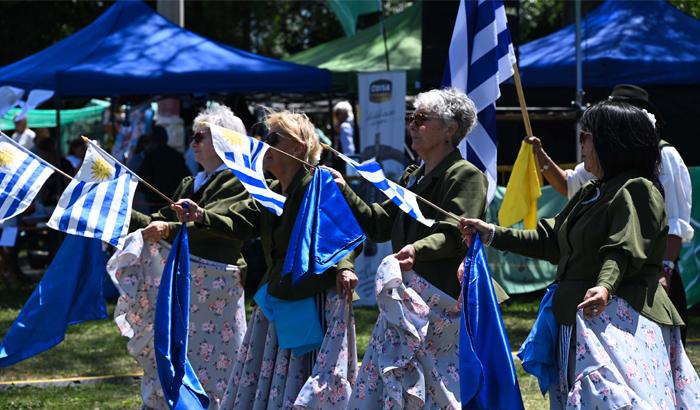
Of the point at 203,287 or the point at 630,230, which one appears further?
the point at 203,287

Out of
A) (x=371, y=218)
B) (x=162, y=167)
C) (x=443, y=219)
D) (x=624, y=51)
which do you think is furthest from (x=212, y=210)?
(x=624, y=51)

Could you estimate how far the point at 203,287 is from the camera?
258 inches

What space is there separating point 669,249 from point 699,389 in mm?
1961

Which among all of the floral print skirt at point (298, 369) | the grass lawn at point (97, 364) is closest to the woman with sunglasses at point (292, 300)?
→ the floral print skirt at point (298, 369)

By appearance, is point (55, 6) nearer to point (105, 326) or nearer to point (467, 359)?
point (105, 326)

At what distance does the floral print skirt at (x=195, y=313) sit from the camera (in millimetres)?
6566

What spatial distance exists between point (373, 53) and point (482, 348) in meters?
11.9

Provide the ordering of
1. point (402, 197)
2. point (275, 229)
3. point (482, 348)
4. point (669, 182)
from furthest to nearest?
point (669, 182), point (275, 229), point (402, 197), point (482, 348)

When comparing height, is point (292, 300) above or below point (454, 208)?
below

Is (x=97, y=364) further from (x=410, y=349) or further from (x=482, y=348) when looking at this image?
(x=482, y=348)

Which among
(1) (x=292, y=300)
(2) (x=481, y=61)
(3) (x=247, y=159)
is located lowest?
(1) (x=292, y=300)

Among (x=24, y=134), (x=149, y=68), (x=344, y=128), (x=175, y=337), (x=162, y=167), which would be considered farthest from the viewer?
(x=24, y=134)

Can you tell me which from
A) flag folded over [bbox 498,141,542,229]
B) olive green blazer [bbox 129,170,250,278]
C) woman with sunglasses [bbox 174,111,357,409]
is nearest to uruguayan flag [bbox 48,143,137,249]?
woman with sunglasses [bbox 174,111,357,409]

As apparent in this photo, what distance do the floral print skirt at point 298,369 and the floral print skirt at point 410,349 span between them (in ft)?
0.55
